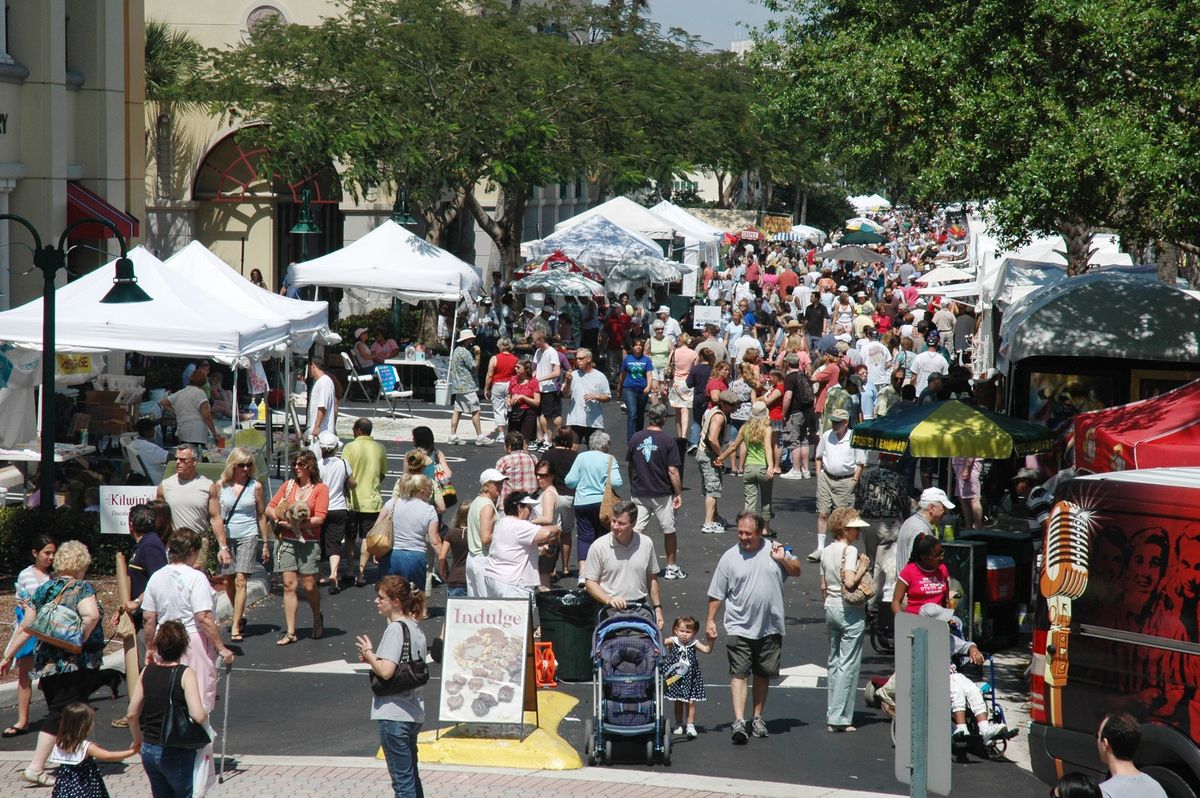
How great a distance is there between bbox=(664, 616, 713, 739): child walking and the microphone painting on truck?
2346mm

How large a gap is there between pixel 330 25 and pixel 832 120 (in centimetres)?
1698

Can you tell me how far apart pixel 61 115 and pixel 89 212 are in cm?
181

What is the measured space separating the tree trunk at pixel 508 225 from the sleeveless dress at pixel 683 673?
974 inches

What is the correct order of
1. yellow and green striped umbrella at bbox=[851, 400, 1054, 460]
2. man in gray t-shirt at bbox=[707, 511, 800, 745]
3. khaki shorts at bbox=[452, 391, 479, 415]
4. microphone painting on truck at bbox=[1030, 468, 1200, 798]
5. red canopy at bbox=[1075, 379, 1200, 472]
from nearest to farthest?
microphone painting on truck at bbox=[1030, 468, 1200, 798] → man in gray t-shirt at bbox=[707, 511, 800, 745] → red canopy at bbox=[1075, 379, 1200, 472] → yellow and green striped umbrella at bbox=[851, 400, 1054, 460] → khaki shorts at bbox=[452, 391, 479, 415]

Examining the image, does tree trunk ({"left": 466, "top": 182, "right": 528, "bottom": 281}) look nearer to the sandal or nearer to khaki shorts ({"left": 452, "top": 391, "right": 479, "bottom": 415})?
khaki shorts ({"left": 452, "top": 391, "right": 479, "bottom": 415})

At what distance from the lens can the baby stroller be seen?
975 centimetres

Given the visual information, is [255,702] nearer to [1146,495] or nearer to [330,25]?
[1146,495]

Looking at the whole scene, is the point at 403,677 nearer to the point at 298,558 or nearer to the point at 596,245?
the point at 298,558

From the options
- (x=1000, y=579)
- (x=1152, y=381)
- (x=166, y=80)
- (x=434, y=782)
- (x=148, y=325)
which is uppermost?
(x=166, y=80)

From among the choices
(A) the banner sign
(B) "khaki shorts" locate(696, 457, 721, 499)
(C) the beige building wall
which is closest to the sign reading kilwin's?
(B) "khaki shorts" locate(696, 457, 721, 499)

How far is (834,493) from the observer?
1581 cm

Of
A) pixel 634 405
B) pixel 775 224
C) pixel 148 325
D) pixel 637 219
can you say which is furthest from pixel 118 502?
pixel 775 224

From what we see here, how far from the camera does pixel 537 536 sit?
40.0ft

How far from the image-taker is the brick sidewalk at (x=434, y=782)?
30.1 ft
